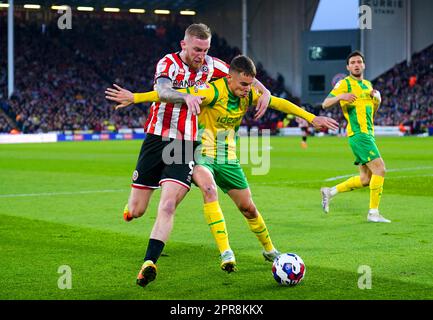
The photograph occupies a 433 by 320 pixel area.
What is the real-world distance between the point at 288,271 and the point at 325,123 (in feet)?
5.83

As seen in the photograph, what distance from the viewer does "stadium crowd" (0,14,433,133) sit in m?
55.4

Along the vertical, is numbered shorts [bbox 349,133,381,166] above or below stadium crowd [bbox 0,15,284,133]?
below

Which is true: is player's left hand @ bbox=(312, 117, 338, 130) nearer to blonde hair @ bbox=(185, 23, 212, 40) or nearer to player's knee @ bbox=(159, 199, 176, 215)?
blonde hair @ bbox=(185, 23, 212, 40)

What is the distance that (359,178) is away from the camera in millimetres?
13117

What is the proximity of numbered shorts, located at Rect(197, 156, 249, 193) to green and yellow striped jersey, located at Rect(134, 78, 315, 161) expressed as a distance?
0.07 meters

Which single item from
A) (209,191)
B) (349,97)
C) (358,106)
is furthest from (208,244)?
(358,106)

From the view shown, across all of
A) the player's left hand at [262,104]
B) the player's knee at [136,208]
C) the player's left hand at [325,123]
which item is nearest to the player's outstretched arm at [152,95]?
the player's left hand at [262,104]

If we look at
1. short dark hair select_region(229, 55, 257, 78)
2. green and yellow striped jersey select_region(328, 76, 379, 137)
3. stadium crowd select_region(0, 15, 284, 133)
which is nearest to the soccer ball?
short dark hair select_region(229, 55, 257, 78)

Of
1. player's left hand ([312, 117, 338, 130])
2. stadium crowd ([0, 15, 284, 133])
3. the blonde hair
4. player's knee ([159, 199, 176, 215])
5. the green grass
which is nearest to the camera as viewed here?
the green grass

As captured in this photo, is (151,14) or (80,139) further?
(151,14)

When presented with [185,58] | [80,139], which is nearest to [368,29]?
[80,139]

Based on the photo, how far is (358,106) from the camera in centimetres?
1285
